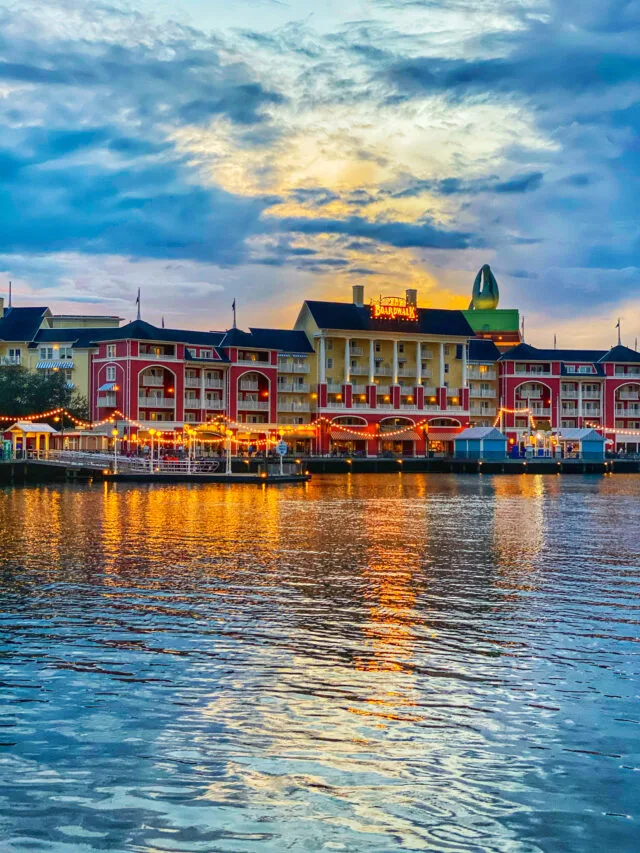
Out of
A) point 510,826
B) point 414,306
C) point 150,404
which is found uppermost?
point 414,306

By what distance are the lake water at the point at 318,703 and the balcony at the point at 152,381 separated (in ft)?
262

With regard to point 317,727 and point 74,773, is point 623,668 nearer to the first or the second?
point 317,727

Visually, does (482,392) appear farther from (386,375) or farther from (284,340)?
(284,340)

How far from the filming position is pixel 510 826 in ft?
35.4

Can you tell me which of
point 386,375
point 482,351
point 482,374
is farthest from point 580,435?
point 386,375

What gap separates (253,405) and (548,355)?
42.8 m

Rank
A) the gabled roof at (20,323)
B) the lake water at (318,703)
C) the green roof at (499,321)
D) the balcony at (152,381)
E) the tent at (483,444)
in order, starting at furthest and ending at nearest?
the green roof at (499,321), the tent at (483,444), the gabled roof at (20,323), the balcony at (152,381), the lake water at (318,703)

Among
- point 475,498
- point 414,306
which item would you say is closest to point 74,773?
point 475,498

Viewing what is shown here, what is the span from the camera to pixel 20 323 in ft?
400

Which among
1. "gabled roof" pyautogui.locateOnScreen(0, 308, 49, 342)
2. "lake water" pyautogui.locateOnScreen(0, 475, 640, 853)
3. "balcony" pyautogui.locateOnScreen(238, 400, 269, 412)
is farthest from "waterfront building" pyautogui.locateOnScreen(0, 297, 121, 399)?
"lake water" pyautogui.locateOnScreen(0, 475, 640, 853)

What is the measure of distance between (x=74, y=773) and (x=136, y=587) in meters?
13.9

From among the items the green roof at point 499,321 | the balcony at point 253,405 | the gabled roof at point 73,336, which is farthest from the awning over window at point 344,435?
the green roof at point 499,321

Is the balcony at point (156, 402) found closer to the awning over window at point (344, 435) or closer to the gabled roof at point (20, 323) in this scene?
the gabled roof at point (20, 323)

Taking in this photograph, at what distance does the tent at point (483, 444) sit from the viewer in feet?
403
